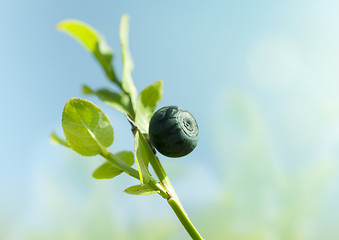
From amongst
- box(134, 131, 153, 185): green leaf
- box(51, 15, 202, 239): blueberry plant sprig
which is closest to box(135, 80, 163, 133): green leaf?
box(51, 15, 202, 239): blueberry plant sprig

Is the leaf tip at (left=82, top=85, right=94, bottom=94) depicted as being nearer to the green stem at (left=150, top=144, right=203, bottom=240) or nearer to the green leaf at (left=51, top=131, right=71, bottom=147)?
the green leaf at (left=51, top=131, right=71, bottom=147)

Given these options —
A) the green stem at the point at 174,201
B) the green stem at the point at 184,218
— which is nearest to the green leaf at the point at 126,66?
the green stem at the point at 174,201

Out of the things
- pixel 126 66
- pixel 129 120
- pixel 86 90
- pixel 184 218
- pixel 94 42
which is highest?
pixel 94 42

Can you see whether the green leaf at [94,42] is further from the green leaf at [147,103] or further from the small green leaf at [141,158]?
the small green leaf at [141,158]

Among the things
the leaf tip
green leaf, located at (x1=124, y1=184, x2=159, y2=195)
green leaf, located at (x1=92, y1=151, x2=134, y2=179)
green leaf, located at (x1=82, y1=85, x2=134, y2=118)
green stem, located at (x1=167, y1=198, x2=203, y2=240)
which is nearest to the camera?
green stem, located at (x1=167, y1=198, x2=203, y2=240)

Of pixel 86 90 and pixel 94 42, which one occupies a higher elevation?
pixel 94 42

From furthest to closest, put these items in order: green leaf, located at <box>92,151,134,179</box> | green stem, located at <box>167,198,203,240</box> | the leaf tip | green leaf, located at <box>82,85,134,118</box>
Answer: the leaf tip → green leaf, located at <box>82,85,134,118</box> → green leaf, located at <box>92,151,134,179</box> → green stem, located at <box>167,198,203,240</box>

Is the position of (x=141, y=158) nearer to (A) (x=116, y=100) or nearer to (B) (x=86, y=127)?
(B) (x=86, y=127)

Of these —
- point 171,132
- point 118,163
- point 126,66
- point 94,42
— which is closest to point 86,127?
point 118,163
